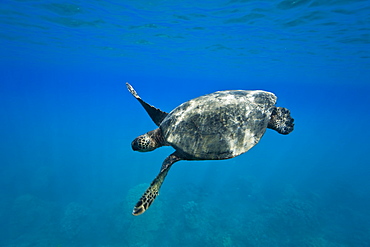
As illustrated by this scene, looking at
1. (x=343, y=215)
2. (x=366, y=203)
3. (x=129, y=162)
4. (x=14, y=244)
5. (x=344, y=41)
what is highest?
(x=344, y=41)

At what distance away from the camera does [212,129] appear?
3.88 m

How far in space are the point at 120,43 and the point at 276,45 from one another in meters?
19.8

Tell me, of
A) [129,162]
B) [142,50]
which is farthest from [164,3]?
[129,162]

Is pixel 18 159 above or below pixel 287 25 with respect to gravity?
below

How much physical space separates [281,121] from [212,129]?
2.26 metres

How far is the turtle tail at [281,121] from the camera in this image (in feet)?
15.8

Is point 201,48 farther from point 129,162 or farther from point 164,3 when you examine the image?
point 129,162

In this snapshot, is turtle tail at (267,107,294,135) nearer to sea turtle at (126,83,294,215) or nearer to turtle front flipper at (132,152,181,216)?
sea turtle at (126,83,294,215)

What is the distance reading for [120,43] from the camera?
25.3 metres

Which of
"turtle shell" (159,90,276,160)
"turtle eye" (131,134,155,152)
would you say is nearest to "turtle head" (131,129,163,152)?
"turtle eye" (131,134,155,152)

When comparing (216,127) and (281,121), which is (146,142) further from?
(281,121)

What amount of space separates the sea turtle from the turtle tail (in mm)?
124

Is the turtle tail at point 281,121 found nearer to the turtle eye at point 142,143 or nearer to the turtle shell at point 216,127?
the turtle shell at point 216,127

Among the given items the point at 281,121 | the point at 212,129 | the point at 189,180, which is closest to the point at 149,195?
the point at 212,129
